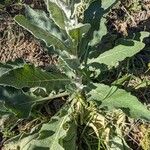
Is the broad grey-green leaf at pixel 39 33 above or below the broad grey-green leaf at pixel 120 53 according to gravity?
above

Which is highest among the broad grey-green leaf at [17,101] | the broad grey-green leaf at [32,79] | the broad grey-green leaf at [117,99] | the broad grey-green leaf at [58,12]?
the broad grey-green leaf at [58,12]

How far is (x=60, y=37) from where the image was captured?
333 cm

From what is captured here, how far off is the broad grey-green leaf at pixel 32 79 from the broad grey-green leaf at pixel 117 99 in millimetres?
216

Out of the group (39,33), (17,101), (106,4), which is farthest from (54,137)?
(106,4)

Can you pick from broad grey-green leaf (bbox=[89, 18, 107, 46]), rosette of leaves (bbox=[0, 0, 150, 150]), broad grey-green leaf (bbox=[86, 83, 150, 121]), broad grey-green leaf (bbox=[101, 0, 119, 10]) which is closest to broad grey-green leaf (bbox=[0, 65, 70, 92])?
rosette of leaves (bbox=[0, 0, 150, 150])

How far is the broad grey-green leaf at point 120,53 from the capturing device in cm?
340

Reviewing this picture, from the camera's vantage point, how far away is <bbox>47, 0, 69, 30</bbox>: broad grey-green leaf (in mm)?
2843

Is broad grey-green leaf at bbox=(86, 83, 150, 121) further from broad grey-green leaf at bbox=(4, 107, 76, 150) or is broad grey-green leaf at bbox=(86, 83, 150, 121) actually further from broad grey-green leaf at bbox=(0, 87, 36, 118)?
broad grey-green leaf at bbox=(0, 87, 36, 118)

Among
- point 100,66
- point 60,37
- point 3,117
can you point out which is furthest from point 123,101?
point 3,117

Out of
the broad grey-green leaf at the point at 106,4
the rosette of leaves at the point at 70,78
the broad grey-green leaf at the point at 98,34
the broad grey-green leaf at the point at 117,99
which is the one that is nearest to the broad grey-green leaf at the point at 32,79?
the rosette of leaves at the point at 70,78

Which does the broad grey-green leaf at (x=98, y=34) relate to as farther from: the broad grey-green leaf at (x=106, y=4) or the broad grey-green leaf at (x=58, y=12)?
the broad grey-green leaf at (x=58, y=12)

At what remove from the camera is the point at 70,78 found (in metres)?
3.49

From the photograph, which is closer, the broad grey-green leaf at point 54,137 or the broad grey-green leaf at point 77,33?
the broad grey-green leaf at point 77,33

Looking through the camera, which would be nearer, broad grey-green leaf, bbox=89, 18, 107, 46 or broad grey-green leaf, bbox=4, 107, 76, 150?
broad grey-green leaf, bbox=4, 107, 76, 150
